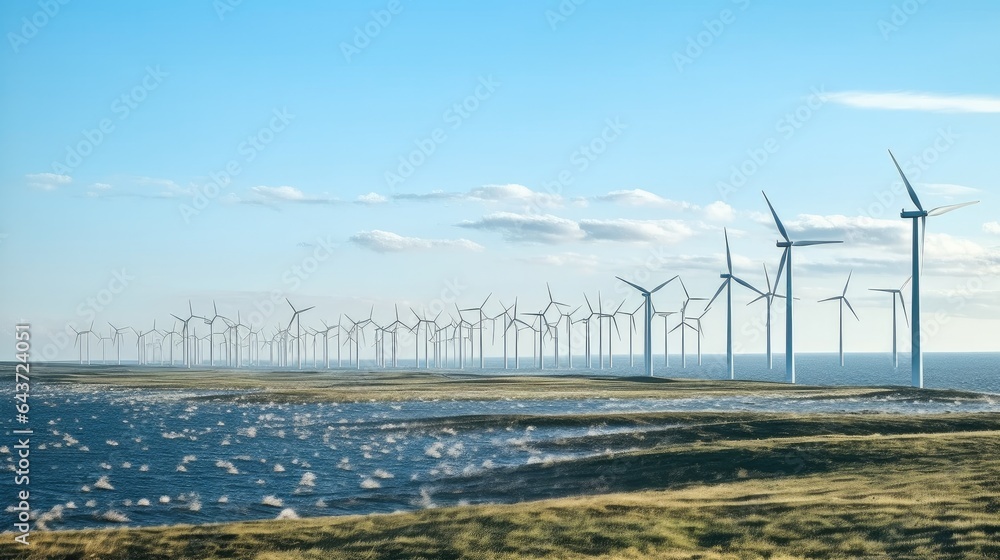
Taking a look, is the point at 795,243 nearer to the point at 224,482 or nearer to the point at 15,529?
the point at 224,482

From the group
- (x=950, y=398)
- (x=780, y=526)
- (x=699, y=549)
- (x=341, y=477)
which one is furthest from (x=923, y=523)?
(x=950, y=398)

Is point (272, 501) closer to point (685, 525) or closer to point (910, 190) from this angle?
point (685, 525)

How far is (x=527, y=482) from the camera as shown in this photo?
50.9 m

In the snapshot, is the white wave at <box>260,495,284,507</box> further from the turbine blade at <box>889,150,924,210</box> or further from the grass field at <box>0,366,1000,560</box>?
the turbine blade at <box>889,150,924,210</box>

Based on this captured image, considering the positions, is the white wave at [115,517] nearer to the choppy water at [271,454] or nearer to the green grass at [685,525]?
the choppy water at [271,454]

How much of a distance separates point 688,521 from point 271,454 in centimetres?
3926

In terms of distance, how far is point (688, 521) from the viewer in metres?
34.1

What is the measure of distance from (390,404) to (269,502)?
7404 centimetres

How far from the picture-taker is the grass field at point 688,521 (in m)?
30.0

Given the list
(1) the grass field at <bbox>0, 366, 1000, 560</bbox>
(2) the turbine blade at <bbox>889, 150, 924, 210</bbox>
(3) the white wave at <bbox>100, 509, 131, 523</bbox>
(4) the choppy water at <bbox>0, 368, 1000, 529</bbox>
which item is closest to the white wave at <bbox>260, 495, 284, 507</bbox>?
(4) the choppy water at <bbox>0, 368, 1000, 529</bbox>

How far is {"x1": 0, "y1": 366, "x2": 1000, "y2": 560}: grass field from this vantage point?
3005cm

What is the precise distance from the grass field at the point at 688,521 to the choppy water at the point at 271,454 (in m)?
6.40

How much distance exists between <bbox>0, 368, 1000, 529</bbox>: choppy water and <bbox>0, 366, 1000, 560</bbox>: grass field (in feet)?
21.0

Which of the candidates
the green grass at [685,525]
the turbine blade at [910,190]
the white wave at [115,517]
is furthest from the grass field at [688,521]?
the turbine blade at [910,190]
